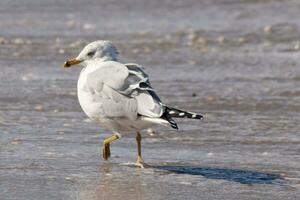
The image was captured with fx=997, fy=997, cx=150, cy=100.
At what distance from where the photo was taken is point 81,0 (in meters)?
16.3

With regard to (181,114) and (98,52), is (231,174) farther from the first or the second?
(98,52)

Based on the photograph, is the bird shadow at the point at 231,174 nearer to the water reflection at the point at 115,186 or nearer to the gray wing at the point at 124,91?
the water reflection at the point at 115,186

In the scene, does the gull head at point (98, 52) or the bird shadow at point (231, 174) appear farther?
the gull head at point (98, 52)

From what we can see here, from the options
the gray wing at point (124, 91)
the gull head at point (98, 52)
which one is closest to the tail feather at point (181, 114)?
the gray wing at point (124, 91)

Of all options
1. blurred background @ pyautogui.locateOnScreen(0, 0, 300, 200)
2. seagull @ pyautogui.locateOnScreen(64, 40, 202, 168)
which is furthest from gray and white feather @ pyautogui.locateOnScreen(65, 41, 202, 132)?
blurred background @ pyautogui.locateOnScreen(0, 0, 300, 200)

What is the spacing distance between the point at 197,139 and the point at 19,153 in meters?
Result: 1.37

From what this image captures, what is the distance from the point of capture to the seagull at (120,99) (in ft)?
20.2

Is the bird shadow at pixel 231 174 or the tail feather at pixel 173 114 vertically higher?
the tail feather at pixel 173 114

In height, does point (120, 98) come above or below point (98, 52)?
below

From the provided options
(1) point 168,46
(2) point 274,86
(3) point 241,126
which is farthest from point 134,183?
(1) point 168,46

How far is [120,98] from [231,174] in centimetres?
85

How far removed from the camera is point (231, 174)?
20.4ft

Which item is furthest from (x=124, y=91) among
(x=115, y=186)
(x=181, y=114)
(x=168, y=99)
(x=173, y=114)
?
(x=168, y=99)

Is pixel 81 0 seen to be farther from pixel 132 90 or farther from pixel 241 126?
pixel 132 90
